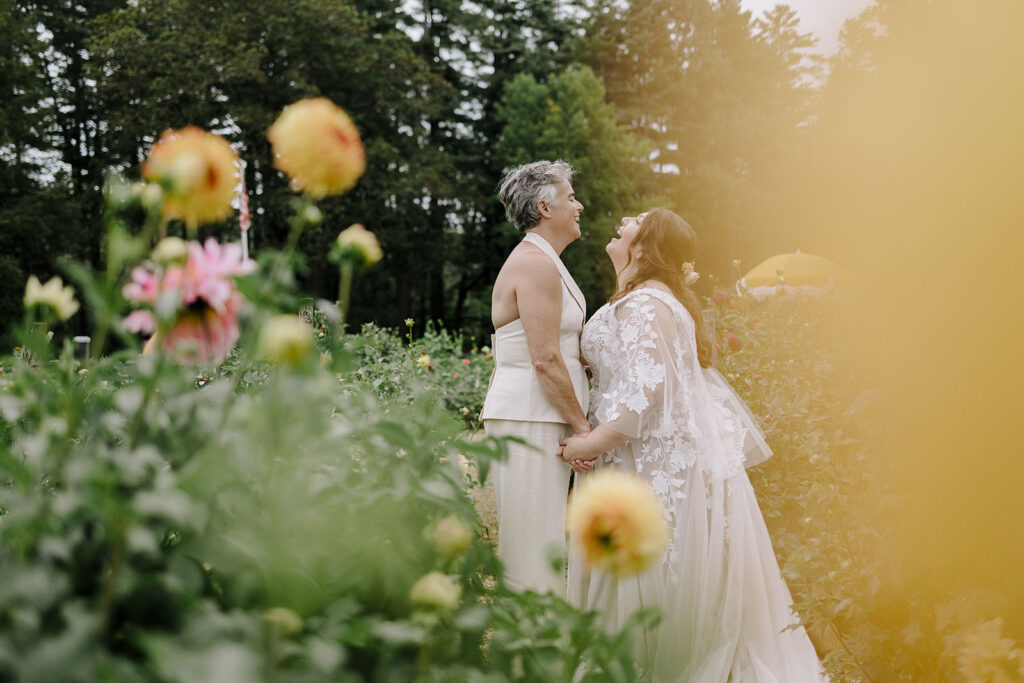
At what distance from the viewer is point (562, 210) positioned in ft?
9.21

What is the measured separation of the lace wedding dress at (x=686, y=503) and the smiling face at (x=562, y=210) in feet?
1.18

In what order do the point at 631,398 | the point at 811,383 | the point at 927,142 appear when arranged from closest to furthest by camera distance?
the point at 927,142 < the point at 631,398 < the point at 811,383

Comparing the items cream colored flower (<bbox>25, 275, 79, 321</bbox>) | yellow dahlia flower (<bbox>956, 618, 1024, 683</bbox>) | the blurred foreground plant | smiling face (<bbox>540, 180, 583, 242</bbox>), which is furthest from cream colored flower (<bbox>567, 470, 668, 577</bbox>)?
→ smiling face (<bbox>540, 180, 583, 242</bbox>)

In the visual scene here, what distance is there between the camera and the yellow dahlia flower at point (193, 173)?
28.8 inches

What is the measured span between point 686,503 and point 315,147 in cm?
219

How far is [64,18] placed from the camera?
22578 millimetres

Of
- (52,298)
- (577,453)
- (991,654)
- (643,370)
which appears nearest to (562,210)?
(643,370)

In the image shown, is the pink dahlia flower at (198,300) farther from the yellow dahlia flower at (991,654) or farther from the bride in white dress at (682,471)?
the bride in white dress at (682,471)

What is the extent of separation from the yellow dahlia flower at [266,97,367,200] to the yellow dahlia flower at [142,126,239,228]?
0.06 meters

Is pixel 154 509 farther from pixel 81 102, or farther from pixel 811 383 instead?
pixel 81 102

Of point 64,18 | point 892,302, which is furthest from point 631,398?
point 64,18

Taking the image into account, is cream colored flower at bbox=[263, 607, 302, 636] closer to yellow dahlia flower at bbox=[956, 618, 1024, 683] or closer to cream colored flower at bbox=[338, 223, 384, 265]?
cream colored flower at bbox=[338, 223, 384, 265]

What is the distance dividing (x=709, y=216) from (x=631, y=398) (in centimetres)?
2350

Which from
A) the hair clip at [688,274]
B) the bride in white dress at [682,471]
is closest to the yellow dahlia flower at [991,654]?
the bride in white dress at [682,471]
